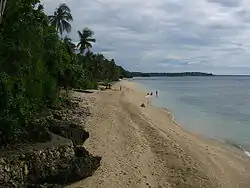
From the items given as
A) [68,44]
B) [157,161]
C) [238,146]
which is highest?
[68,44]

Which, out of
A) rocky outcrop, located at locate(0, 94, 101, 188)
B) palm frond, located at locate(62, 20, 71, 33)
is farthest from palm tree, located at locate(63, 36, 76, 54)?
rocky outcrop, located at locate(0, 94, 101, 188)

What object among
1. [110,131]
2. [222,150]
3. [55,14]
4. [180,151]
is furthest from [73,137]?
[55,14]

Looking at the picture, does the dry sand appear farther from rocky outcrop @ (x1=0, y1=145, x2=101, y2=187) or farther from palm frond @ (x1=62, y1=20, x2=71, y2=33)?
palm frond @ (x1=62, y1=20, x2=71, y2=33)

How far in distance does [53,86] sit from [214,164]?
12.2 meters

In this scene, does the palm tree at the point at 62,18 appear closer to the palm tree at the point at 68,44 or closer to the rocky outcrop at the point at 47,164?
the palm tree at the point at 68,44

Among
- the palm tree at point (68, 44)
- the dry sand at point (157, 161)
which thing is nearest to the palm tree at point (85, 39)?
the palm tree at point (68, 44)

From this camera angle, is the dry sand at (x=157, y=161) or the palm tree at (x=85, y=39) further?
the palm tree at (x=85, y=39)

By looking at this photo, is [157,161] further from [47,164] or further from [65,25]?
[65,25]

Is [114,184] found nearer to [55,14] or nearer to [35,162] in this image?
[35,162]

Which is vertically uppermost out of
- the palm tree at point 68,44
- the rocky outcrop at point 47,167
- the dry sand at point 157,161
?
the palm tree at point 68,44

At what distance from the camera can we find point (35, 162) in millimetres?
10953

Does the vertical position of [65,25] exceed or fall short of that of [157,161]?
it exceeds it

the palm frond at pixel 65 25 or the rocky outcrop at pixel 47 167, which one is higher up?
the palm frond at pixel 65 25

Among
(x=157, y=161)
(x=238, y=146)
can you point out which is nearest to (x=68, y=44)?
(x=238, y=146)
